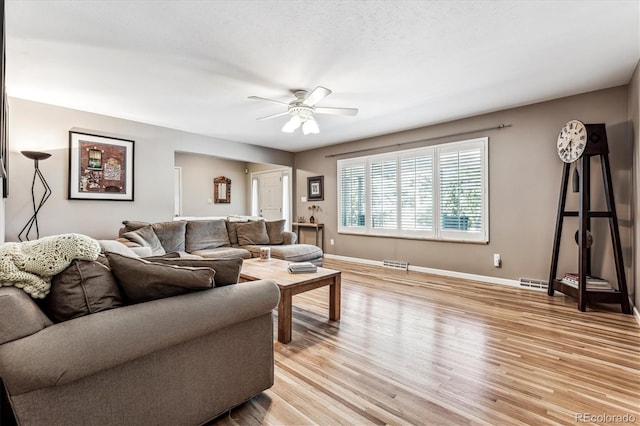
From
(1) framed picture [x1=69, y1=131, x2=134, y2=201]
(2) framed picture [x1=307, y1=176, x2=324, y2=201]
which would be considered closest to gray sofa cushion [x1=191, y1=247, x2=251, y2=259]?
(1) framed picture [x1=69, y1=131, x2=134, y2=201]

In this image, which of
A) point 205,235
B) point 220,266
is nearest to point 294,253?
point 205,235

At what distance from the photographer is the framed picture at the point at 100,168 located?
13.1 ft

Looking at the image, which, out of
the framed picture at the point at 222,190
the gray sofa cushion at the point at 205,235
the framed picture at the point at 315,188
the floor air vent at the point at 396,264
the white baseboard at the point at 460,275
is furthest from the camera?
the framed picture at the point at 222,190

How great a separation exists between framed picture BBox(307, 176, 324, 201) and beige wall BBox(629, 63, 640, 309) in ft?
15.1

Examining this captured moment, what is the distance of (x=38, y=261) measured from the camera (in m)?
1.12

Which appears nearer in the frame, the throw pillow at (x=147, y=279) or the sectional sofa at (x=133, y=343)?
the sectional sofa at (x=133, y=343)

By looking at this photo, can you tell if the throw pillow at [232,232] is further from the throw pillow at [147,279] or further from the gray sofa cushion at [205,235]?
the throw pillow at [147,279]

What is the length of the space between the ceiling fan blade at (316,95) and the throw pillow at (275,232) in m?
2.54

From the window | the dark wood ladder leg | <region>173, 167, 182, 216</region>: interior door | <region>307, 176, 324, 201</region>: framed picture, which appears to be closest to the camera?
the dark wood ladder leg

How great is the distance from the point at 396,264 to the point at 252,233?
2.54 m

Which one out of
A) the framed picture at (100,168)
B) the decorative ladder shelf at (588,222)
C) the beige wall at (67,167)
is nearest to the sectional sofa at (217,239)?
the beige wall at (67,167)

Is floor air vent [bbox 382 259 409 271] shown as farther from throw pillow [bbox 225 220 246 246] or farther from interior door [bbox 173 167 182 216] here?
interior door [bbox 173 167 182 216]

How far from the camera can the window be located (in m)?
4.31

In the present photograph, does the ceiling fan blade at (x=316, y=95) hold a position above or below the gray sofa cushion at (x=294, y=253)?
above
